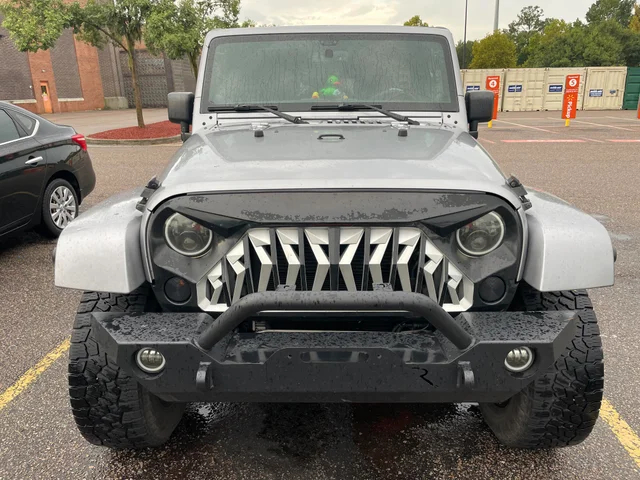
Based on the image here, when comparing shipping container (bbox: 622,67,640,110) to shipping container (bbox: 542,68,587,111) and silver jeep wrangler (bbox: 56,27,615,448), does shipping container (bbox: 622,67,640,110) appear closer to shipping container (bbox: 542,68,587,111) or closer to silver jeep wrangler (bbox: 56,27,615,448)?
shipping container (bbox: 542,68,587,111)

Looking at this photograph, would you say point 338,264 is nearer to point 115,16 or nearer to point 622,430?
point 622,430

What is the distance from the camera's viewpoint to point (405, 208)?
189 cm

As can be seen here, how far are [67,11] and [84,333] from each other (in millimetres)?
16116

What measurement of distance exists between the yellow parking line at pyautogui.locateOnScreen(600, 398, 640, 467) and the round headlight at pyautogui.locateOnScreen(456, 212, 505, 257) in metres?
1.30

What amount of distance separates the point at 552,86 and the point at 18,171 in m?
29.3

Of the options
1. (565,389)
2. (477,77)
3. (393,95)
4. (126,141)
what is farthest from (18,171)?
(477,77)

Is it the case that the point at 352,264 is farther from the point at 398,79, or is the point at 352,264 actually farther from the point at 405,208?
the point at 398,79

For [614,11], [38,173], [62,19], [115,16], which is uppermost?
[614,11]

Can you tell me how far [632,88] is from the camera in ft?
94.8

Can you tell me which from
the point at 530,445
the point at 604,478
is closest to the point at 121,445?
the point at 530,445

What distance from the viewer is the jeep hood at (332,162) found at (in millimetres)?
1922

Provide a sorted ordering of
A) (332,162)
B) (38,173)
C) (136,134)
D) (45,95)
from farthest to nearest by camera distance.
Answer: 1. (45,95)
2. (136,134)
3. (38,173)
4. (332,162)

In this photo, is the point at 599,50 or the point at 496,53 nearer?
the point at 599,50

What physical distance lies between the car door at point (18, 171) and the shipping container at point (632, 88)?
103ft
